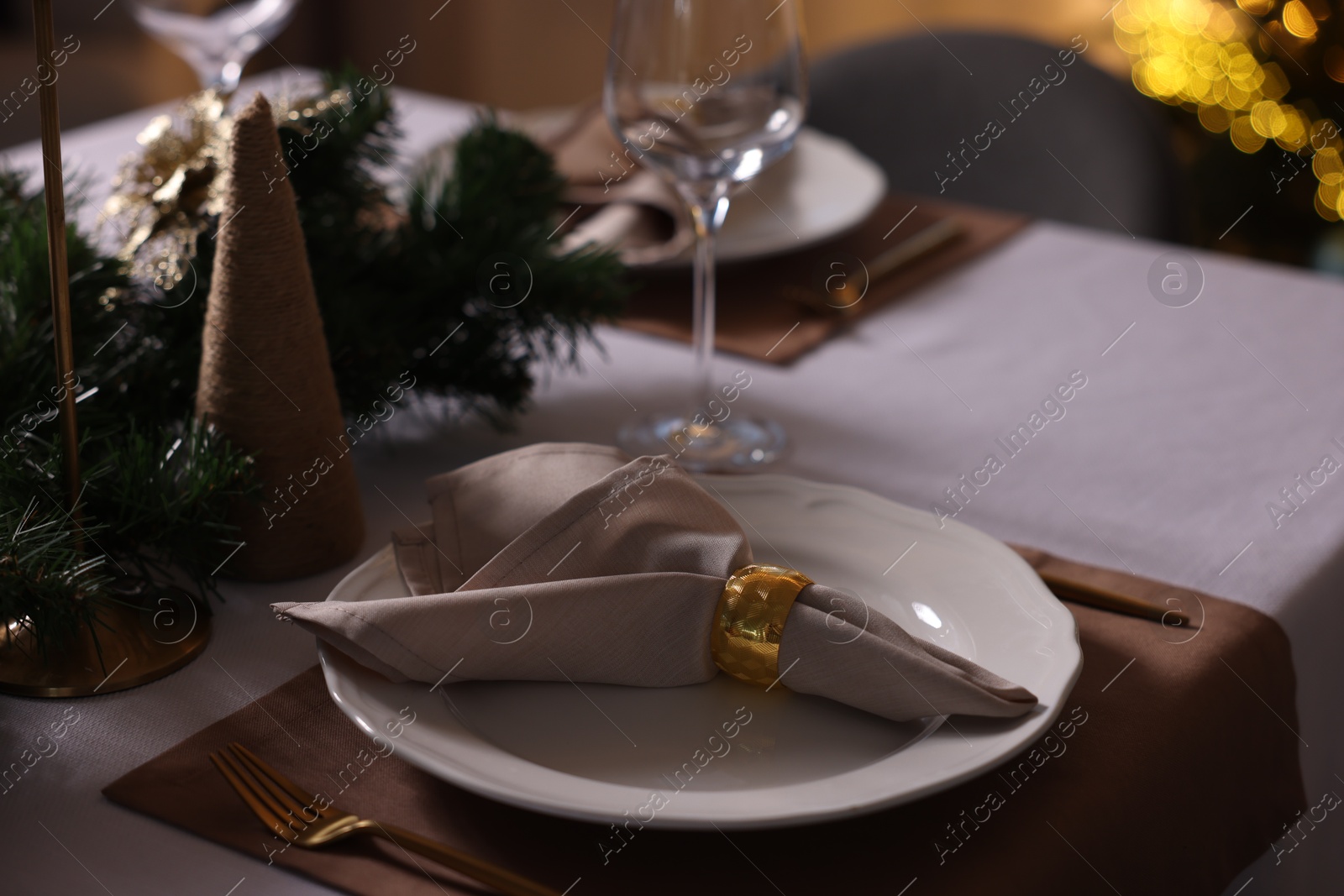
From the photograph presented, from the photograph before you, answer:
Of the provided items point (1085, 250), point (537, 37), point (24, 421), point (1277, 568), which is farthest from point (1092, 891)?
point (537, 37)

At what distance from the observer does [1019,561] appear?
0.54m

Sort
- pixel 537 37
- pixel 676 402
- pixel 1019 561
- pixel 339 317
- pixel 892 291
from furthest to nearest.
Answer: pixel 537 37
pixel 892 291
pixel 676 402
pixel 339 317
pixel 1019 561

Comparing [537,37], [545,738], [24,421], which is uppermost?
[545,738]

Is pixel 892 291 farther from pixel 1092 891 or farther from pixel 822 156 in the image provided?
pixel 1092 891

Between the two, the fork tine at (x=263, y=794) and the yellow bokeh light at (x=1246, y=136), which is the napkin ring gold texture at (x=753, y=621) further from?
the yellow bokeh light at (x=1246, y=136)

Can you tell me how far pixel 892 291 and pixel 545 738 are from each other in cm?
56

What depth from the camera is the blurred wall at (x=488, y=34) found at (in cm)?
287

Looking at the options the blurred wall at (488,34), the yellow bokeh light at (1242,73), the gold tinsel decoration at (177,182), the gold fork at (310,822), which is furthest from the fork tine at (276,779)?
the blurred wall at (488,34)

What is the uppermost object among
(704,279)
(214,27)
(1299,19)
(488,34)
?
(1299,19)

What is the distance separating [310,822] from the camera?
0.43 meters

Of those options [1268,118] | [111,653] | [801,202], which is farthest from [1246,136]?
[111,653]

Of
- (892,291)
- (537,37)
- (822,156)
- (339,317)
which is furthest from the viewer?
(537,37)

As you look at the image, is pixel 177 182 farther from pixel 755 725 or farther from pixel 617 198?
pixel 755 725

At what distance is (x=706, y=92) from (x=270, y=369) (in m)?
0.28
